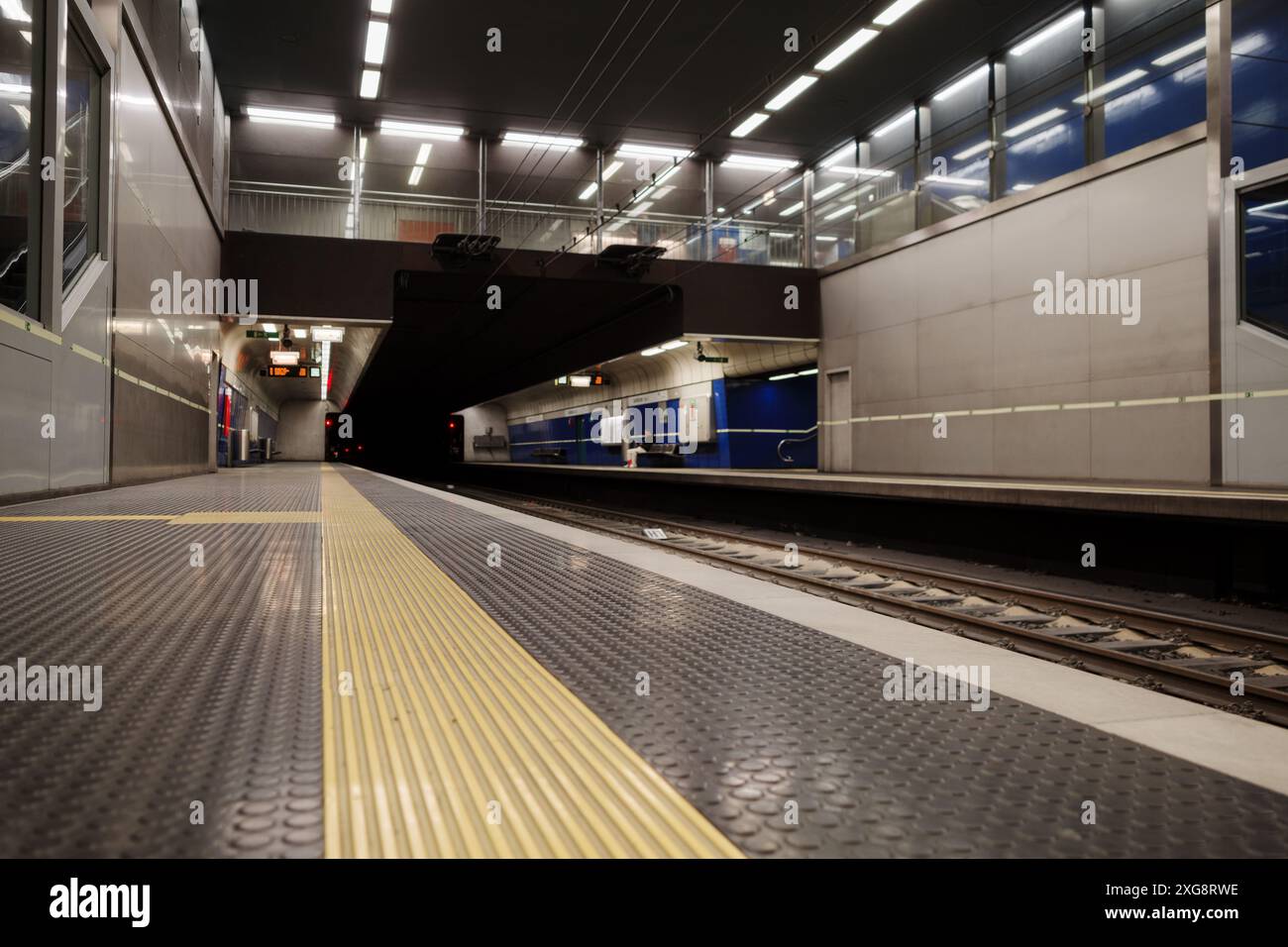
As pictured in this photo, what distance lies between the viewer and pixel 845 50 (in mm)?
16531

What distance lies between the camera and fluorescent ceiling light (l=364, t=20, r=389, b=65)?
616 inches

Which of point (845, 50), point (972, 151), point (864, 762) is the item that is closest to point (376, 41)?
point (845, 50)

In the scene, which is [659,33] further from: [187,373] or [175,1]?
[187,373]

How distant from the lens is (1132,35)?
1283 centimetres

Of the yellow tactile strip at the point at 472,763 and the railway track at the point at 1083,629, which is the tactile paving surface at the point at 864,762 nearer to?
the yellow tactile strip at the point at 472,763

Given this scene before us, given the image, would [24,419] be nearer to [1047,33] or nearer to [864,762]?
[864,762]

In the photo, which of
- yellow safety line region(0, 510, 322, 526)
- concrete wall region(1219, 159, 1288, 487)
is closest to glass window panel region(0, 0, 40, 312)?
yellow safety line region(0, 510, 322, 526)

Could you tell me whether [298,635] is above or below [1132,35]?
below

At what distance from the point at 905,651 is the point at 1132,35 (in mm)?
14304

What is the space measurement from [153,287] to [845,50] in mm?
13118

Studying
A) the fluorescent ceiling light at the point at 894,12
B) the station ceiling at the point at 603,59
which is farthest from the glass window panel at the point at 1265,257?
the fluorescent ceiling light at the point at 894,12

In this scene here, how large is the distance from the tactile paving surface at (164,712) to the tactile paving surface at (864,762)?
0.62m

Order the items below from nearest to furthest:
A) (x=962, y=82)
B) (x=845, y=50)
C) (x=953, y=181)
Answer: (x=953, y=181) → (x=845, y=50) → (x=962, y=82)
